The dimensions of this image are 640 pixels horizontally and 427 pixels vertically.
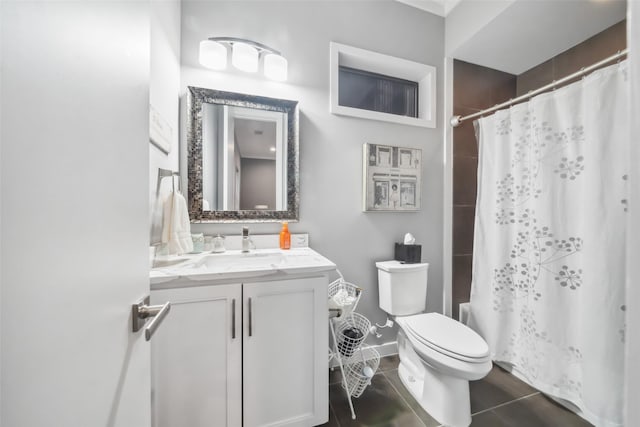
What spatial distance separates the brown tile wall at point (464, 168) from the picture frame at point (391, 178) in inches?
16.0

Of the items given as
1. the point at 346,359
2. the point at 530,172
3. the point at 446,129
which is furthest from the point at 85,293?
the point at 446,129

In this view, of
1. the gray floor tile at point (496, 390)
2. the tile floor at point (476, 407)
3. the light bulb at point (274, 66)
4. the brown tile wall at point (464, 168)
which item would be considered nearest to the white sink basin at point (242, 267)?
the tile floor at point (476, 407)

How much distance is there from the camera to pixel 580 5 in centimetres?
150

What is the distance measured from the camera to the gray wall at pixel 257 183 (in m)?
1.55

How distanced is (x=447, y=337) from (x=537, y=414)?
67 centimetres

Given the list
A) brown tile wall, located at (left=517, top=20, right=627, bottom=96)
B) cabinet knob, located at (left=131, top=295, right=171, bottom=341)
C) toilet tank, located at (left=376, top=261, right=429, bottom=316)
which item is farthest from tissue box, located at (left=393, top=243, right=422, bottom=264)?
brown tile wall, located at (left=517, top=20, right=627, bottom=96)

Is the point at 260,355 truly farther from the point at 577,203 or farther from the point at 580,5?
the point at 580,5

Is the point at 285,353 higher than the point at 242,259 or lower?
lower

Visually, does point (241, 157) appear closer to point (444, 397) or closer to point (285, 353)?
point (285, 353)

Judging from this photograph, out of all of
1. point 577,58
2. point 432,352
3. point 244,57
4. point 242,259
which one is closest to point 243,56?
point 244,57

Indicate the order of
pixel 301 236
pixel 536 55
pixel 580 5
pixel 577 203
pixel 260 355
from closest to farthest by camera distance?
1. pixel 260 355
2. pixel 577 203
3. pixel 580 5
4. pixel 301 236
5. pixel 536 55

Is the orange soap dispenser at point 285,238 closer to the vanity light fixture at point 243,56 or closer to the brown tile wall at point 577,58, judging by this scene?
the vanity light fixture at point 243,56

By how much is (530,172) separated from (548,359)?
3.64ft

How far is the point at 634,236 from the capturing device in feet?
1.52
